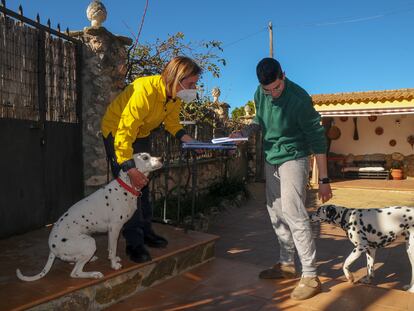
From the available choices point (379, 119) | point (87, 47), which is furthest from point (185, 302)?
point (379, 119)

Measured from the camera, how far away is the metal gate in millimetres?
3906

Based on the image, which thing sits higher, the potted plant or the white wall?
the white wall

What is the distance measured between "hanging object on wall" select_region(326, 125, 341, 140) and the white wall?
0.40 feet

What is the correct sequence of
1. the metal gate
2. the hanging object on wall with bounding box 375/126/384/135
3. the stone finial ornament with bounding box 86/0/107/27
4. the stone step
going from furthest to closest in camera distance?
the hanging object on wall with bounding box 375/126/384/135, the stone finial ornament with bounding box 86/0/107/27, the metal gate, the stone step

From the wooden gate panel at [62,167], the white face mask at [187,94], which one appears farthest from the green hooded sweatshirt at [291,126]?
the wooden gate panel at [62,167]

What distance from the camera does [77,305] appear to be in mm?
2611

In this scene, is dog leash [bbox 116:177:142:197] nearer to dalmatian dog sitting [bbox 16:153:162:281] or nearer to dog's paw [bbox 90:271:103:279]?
dalmatian dog sitting [bbox 16:153:162:281]

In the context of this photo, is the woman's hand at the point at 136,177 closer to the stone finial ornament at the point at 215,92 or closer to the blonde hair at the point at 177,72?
the blonde hair at the point at 177,72

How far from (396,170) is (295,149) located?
12.6 metres

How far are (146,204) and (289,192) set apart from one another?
1.38 meters

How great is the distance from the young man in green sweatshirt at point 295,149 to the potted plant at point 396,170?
12362 mm

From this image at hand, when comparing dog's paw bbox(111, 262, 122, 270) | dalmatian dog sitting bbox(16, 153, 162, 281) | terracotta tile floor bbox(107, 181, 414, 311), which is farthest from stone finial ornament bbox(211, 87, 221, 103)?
dog's paw bbox(111, 262, 122, 270)

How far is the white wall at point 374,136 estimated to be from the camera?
47.3 feet

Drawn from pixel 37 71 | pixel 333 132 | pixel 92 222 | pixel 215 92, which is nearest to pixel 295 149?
pixel 92 222
